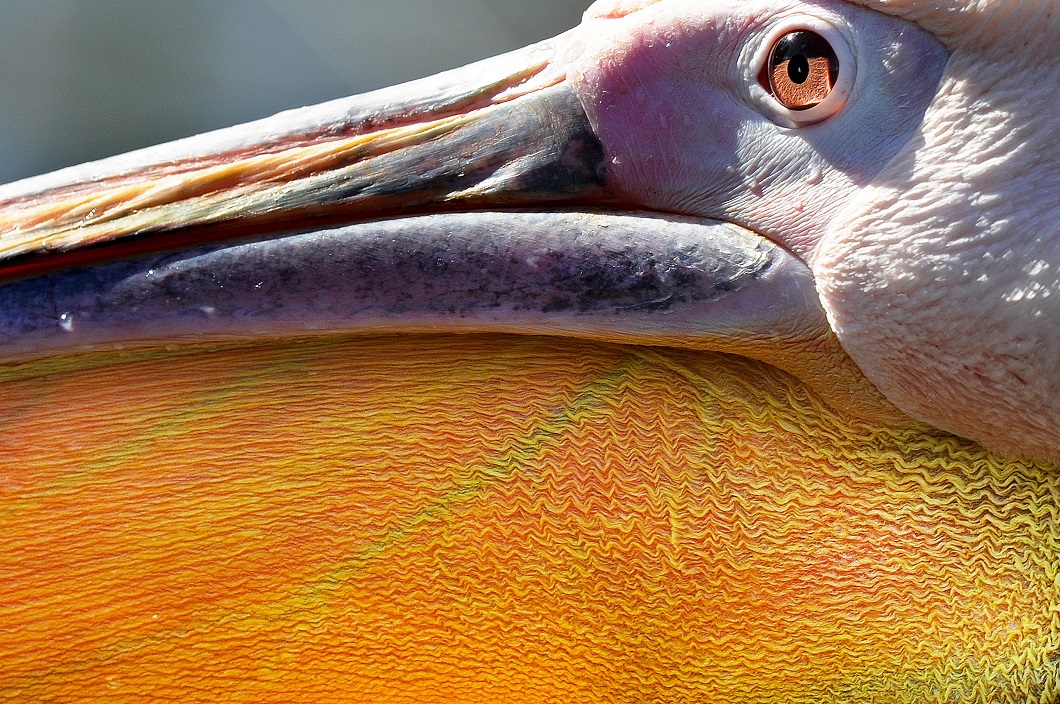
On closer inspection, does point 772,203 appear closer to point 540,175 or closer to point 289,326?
point 540,175

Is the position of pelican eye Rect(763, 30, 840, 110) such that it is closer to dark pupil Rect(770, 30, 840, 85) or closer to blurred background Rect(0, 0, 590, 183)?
dark pupil Rect(770, 30, 840, 85)

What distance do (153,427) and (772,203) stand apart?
0.62 metres

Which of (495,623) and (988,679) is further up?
(495,623)

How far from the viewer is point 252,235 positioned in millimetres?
948

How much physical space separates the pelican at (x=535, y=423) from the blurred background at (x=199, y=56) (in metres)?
2.44

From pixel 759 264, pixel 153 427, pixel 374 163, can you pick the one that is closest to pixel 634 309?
pixel 759 264

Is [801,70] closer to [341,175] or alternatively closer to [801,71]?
[801,71]

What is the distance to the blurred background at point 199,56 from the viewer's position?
3303 mm

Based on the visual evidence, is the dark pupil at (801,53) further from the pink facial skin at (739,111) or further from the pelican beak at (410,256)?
the pelican beak at (410,256)

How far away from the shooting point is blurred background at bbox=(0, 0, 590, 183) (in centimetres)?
330

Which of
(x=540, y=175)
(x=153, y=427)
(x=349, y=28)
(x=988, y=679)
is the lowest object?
(x=988, y=679)

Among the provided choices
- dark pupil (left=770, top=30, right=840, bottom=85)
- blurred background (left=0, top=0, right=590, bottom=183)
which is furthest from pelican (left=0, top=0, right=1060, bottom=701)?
blurred background (left=0, top=0, right=590, bottom=183)

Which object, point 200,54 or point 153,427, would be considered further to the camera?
point 200,54

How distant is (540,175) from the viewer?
38.1 inches
